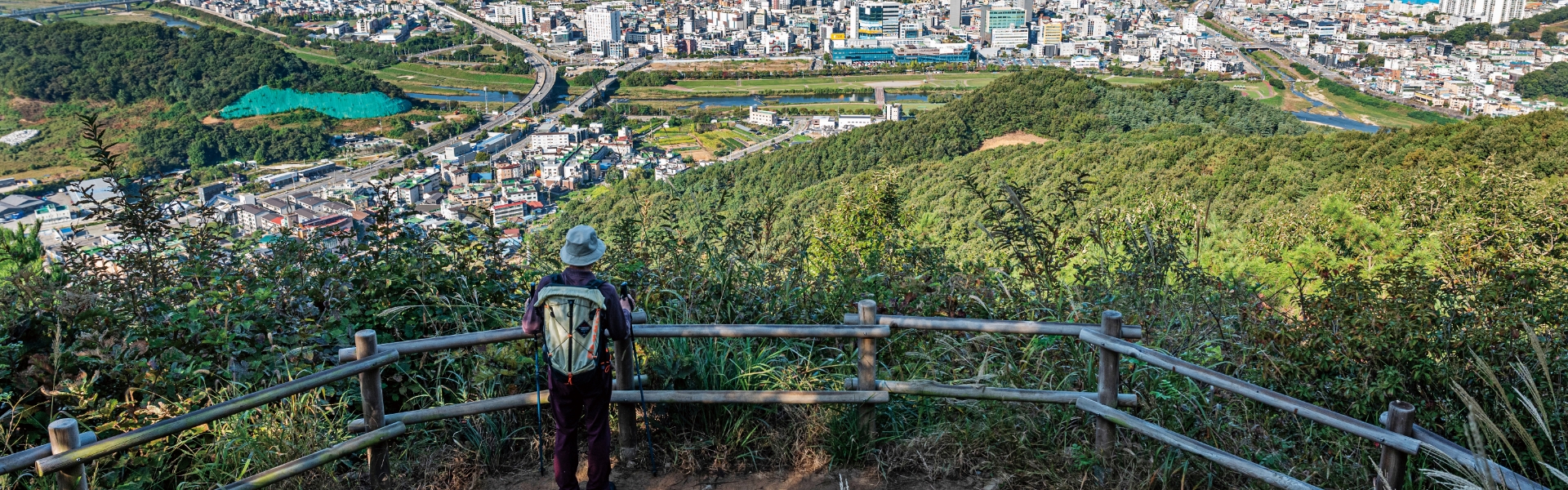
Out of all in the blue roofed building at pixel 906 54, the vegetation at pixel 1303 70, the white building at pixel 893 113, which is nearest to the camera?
the white building at pixel 893 113

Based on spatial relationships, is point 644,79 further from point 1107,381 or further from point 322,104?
point 1107,381

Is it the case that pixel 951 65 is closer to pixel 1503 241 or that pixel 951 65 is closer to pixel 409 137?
pixel 409 137

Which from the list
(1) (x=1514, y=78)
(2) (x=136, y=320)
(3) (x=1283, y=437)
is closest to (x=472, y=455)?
(2) (x=136, y=320)

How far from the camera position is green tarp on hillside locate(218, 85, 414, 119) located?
32.8m

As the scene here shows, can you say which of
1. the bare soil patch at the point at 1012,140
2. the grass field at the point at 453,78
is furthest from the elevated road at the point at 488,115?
the bare soil patch at the point at 1012,140

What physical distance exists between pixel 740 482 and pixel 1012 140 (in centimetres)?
1962

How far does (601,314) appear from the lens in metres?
2.06

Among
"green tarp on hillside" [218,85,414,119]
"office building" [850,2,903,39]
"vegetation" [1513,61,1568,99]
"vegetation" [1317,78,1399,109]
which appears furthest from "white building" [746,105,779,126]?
"office building" [850,2,903,39]

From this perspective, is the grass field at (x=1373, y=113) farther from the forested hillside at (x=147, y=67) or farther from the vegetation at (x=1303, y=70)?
the forested hillside at (x=147, y=67)

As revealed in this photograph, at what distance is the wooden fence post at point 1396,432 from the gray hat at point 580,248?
1681 mm

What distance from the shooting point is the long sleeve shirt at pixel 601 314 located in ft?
6.84

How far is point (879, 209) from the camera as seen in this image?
532cm

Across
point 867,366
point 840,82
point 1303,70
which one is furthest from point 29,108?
point 1303,70

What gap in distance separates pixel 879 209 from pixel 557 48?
4722cm
